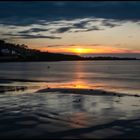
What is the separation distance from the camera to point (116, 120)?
53.4 ft

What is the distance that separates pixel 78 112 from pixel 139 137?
5913 mm

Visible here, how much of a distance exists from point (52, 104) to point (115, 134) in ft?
29.8

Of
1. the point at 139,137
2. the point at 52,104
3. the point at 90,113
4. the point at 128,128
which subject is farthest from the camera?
the point at 52,104

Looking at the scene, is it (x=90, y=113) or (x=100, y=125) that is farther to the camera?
(x=90, y=113)

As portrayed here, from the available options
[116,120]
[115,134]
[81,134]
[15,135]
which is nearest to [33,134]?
[15,135]

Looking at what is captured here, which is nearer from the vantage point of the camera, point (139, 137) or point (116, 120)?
point (139, 137)

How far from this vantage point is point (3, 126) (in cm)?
1490

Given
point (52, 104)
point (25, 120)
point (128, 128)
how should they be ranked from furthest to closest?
1. point (52, 104)
2. point (25, 120)
3. point (128, 128)

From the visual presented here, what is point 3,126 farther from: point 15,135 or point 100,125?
point 100,125

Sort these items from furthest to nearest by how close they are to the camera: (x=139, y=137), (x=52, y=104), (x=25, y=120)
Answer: (x=52, y=104), (x=25, y=120), (x=139, y=137)

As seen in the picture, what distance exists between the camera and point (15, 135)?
1323 centimetres

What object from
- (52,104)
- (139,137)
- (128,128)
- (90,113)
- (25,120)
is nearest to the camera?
(139,137)

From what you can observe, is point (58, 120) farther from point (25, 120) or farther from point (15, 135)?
point (15, 135)

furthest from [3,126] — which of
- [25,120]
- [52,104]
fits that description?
[52,104]
